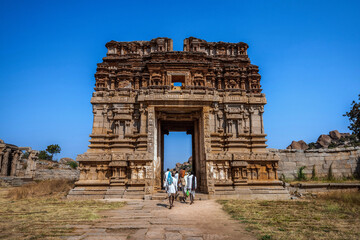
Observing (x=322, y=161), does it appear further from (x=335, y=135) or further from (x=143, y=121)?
(x=335, y=135)

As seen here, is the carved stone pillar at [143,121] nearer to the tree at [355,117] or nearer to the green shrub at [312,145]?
the tree at [355,117]

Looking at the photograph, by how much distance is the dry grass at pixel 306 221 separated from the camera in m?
5.18

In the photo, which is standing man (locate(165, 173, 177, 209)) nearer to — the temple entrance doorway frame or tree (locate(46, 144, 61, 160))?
the temple entrance doorway frame

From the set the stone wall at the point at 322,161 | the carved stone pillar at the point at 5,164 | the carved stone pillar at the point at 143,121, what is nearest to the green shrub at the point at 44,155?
the carved stone pillar at the point at 5,164

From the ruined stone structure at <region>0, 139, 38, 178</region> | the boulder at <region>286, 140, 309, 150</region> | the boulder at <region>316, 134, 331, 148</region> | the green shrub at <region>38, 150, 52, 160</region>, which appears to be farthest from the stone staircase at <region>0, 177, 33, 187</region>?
the boulder at <region>316, 134, 331, 148</region>

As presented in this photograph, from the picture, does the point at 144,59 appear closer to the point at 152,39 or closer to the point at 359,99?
the point at 152,39

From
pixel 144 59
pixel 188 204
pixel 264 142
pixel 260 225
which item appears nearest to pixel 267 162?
pixel 264 142

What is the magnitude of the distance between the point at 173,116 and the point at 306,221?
9994mm

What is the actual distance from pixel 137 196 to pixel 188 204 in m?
3.08

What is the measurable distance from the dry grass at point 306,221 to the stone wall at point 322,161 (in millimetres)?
8691

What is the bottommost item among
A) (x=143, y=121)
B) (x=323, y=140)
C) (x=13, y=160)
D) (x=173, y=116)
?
(x=13, y=160)

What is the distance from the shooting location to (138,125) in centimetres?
1384

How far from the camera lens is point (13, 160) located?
94.7 ft

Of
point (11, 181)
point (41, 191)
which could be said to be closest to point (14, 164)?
point (11, 181)
